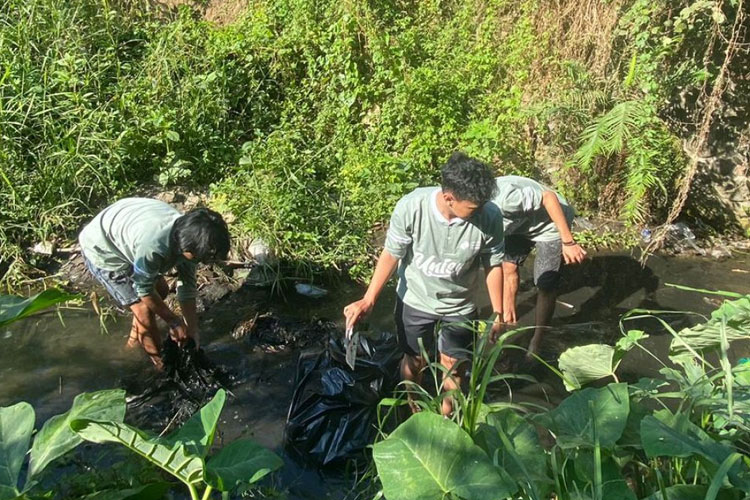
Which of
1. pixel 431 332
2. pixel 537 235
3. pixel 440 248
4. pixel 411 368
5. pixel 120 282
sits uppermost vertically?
pixel 440 248

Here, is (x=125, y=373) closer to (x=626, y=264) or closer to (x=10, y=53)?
(x=10, y=53)

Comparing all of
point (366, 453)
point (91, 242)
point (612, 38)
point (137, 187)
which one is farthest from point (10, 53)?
point (612, 38)

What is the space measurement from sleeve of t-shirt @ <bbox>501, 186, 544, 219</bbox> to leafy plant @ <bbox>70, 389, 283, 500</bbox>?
2.61 metres

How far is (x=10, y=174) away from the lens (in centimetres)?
568

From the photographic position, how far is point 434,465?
1857 mm

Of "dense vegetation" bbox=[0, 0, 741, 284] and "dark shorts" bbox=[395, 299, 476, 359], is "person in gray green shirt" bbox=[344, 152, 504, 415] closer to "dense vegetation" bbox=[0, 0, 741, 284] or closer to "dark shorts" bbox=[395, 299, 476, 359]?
"dark shorts" bbox=[395, 299, 476, 359]

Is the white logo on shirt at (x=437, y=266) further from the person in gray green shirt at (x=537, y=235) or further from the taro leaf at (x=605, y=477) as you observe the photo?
the taro leaf at (x=605, y=477)

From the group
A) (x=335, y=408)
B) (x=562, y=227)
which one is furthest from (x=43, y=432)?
(x=562, y=227)

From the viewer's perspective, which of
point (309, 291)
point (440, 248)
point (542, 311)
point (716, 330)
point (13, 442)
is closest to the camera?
point (13, 442)

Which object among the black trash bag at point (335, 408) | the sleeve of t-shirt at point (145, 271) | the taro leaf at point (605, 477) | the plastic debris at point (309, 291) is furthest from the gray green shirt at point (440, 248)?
the plastic debris at point (309, 291)

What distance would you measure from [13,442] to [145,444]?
43cm

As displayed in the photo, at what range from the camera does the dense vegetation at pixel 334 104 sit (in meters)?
5.84

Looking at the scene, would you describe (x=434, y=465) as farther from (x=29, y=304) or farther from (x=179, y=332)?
(x=179, y=332)

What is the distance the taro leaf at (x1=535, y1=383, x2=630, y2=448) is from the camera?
1.90 m
